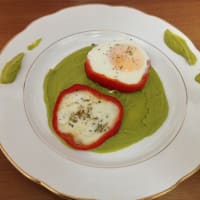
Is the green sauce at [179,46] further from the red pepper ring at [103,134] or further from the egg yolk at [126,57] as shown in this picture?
the red pepper ring at [103,134]

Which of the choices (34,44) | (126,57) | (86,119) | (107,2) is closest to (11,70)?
(34,44)

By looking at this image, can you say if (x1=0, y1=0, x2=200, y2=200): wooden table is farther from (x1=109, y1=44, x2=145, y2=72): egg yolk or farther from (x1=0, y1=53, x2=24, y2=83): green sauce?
(x1=109, y1=44, x2=145, y2=72): egg yolk

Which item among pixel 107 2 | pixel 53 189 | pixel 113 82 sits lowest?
pixel 53 189

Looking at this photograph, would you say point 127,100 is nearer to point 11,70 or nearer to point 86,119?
point 86,119

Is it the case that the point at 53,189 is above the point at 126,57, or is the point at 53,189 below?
below

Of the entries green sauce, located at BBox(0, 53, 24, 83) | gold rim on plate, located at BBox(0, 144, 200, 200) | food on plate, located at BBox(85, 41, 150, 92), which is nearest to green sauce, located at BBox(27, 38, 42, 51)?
green sauce, located at BBox(0, 53, 24, 83)

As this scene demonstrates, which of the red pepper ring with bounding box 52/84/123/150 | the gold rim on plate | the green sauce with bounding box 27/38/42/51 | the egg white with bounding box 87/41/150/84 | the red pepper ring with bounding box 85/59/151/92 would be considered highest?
the green sauce with bounding box 27/38/42/51

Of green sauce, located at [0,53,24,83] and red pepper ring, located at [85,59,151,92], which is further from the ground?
green sauce, located at [0,53,24,83]
